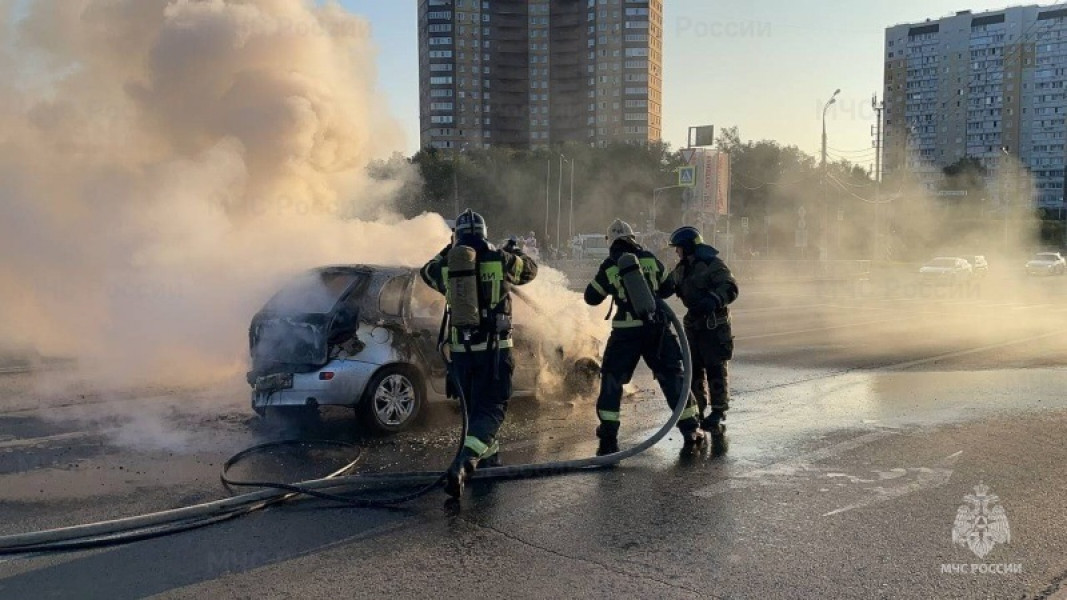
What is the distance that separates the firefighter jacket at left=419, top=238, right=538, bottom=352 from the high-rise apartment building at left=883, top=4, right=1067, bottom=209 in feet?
167

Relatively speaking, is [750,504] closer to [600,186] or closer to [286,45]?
[286,45]

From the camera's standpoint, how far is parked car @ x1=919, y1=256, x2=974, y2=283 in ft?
101

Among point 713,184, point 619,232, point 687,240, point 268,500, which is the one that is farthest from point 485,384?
point 713,184

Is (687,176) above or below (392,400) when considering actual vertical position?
above

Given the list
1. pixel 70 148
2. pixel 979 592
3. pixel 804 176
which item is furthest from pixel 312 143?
pixel 804 176

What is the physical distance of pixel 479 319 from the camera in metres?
5.63

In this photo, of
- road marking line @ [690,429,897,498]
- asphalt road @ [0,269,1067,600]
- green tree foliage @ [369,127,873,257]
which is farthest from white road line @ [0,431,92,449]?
green tree foliage @ [369,127,873,257]

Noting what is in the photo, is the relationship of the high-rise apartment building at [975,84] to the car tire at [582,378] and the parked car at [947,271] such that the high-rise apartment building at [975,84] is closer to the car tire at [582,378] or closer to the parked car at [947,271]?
the parked car at [947,271]

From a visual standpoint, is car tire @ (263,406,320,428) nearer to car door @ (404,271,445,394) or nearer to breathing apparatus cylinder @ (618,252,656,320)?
car door @ (404,271,445,394)

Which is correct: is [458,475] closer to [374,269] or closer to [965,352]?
[374,269]

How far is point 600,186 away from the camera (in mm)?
60031

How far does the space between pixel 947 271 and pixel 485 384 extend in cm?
2970

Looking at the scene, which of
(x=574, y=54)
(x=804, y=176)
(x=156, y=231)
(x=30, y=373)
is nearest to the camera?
(x=156, y=231)

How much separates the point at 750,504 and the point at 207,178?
7.80 m
